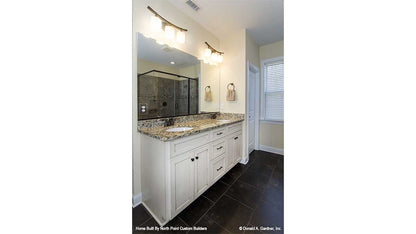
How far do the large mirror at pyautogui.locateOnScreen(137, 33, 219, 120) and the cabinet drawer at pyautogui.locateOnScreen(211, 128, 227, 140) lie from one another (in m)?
0.56

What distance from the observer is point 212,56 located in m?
2.21

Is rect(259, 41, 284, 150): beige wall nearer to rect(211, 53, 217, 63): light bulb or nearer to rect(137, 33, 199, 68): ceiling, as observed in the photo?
rect(211, 53, 217, 63): light bulb

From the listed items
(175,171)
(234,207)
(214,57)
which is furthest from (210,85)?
(234,207)

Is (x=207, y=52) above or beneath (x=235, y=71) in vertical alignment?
above

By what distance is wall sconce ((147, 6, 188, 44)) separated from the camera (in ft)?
4.58

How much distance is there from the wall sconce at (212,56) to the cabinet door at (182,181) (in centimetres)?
163

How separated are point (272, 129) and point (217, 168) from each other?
5.86 feet

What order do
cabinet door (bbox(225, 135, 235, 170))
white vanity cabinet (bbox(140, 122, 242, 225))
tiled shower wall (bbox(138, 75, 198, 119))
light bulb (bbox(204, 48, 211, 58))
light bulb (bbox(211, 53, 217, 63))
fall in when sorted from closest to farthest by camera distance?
white vanity cabinet (bbox(140, 122, 242, 225))
tiled shower wall (bbox(138, 75, 198, 119))
cabinet door (bbox(225, 135, 235, 170))
light bulb (bbox(204, 48, 211, 58))
light bulb (bbox(211, 53, 217, 63))

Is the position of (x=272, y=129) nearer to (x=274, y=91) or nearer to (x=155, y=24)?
(x=274, y=91)

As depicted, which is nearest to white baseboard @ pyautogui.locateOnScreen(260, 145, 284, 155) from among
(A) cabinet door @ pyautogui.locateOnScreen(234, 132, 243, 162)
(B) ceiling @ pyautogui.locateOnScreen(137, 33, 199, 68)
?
(A) cabinet door @ pyautogui.locateOnScreen(234, 132, 243, 162)

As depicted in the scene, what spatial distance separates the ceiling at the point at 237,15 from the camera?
166cm
